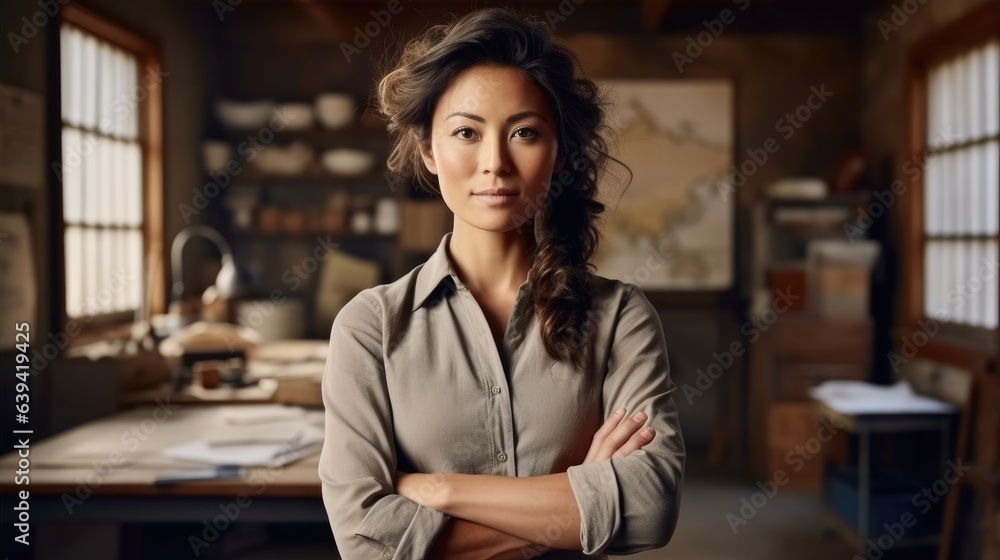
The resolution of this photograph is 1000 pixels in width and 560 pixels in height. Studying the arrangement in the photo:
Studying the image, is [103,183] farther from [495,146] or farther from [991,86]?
[991,86]

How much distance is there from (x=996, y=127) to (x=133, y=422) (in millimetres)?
3967

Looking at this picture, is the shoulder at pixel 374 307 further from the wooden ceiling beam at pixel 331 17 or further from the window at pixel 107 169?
the wooden ceiling beam at pixel 331 17

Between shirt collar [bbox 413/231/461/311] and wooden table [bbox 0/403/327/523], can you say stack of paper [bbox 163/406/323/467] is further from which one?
shirt collar [bbox 413/231/461/311]

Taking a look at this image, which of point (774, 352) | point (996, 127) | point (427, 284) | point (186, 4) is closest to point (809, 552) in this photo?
point (774, 352)

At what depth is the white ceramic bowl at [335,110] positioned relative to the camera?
6.02m

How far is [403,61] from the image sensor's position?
1492 mm

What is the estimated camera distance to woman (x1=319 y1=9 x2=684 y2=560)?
1.31m

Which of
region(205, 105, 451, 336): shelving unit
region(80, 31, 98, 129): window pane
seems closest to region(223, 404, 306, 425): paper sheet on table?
region(80, 31, 98, 129): window pane

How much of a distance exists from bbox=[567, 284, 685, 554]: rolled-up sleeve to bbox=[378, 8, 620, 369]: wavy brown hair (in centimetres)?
7

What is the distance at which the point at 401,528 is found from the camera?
4.27 ft

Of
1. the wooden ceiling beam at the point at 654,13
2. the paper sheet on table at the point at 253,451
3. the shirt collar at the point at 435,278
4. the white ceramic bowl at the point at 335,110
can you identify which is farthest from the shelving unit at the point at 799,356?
the shirt collar at the point at 435,278

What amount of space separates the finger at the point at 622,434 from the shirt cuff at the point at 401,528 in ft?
0.87

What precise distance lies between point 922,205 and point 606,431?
438 cm

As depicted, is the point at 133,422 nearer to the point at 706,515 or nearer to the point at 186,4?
the point at 706,515
